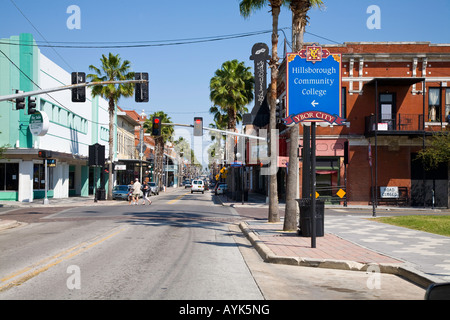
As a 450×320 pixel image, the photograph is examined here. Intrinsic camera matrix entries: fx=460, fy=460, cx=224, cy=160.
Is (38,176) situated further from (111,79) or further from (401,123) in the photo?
(401,123)

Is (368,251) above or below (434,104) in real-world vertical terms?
below

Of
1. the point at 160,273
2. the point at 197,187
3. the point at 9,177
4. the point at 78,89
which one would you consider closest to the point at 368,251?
Result: the point at 160,273

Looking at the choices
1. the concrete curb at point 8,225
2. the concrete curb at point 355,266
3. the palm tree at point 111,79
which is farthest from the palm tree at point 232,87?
the concrete curb at point 355,266

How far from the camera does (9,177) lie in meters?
36.7

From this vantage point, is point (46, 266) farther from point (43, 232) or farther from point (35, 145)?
point (35, 145)

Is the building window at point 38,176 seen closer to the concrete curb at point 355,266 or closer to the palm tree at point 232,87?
the palm tree at point 232,87

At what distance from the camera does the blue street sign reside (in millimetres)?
12719

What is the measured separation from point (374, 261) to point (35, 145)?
32318 millimetres

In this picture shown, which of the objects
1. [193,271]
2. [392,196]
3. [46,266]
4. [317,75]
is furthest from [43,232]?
[392,196]

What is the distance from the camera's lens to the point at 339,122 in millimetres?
12625

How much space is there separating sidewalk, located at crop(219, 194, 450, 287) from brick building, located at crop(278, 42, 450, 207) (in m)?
18.7

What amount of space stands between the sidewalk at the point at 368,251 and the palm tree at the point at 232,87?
26605 mm

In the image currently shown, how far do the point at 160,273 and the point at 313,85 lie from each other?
702cm

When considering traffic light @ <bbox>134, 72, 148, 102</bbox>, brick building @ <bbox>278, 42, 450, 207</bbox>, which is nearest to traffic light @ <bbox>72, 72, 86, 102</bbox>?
traffic light @ <bbox>134, 72, 148, 102</bbox>
